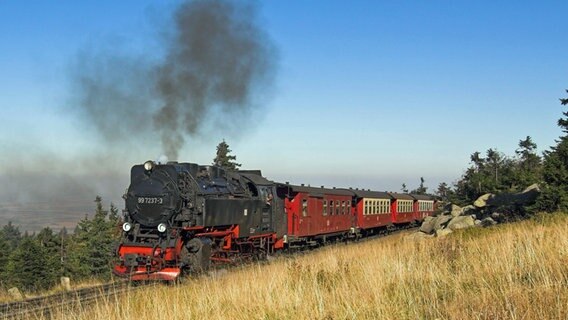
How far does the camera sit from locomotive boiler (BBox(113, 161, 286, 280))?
1310 cm

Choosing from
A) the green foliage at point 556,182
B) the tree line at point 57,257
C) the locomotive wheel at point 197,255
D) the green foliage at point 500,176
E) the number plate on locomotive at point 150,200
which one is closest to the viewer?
the locomotive wheel at point 197,255

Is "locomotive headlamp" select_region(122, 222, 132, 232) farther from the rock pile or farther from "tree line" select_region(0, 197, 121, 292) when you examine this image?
"tree line" select_region(0, 197, 121, 292)

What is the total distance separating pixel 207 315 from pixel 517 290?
3542 millimetres

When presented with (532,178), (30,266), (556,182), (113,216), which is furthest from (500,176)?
(113,216)

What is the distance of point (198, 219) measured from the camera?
13.9m

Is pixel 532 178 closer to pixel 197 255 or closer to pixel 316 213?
pixel 316 213

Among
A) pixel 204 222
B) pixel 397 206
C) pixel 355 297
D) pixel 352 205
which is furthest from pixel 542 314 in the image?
pixel 397 206

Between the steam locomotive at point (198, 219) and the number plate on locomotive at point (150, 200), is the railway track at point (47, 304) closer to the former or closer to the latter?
the steam locomotive at point (198, 219)

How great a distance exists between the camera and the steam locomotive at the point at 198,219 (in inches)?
520

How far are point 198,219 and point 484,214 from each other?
18781 millimetres

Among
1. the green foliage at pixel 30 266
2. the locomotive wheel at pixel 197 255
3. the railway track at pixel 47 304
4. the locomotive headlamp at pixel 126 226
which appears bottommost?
the green foliage at pixel 30 266

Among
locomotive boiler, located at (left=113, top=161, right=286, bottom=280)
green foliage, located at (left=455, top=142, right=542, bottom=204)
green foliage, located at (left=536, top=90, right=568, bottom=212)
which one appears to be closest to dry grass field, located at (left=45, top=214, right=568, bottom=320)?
locomotive boiler, located at (left=113, top=161, right=286, bottom=280)

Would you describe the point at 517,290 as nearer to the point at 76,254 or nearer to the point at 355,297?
the point at 355,297

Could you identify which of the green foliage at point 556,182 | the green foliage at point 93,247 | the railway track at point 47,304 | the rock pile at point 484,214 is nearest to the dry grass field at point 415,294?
the railway track at point 47,304
